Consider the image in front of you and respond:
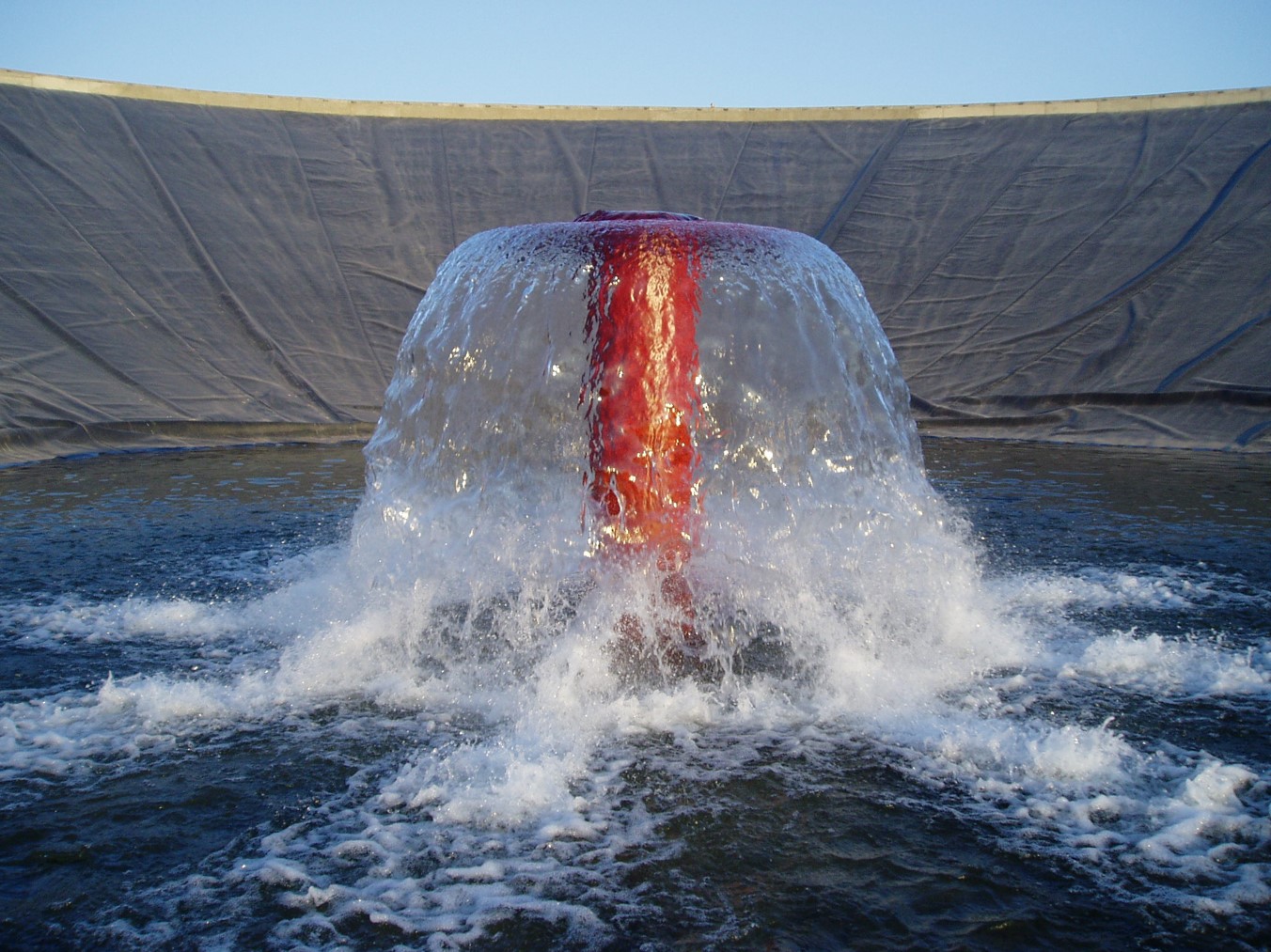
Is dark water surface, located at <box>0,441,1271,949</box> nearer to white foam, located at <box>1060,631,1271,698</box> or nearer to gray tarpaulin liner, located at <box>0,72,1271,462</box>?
white foam, located at <box>1060,631,1271,698</box>

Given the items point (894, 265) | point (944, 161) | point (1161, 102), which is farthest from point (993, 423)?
point (1161, 102)

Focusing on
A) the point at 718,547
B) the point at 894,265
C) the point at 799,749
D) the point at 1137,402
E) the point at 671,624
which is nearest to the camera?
the point at 799,749

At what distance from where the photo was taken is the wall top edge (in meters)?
12.5

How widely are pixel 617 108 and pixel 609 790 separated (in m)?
13.1

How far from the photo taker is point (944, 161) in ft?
42.1

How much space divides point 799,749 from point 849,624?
101 centimetres

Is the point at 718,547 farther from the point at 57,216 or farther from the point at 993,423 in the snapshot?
the point at 57,216

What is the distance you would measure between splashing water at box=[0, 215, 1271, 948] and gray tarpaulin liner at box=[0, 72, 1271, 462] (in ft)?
18.0

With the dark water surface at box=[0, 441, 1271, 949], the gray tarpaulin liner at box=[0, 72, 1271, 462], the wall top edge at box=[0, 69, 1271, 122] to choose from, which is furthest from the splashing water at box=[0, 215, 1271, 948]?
the wall top edge at box=[0, 69, 1271, 122]

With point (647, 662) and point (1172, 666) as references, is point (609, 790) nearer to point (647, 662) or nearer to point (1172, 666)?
point (647, 662)

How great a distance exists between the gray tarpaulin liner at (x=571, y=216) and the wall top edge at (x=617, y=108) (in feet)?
0.15

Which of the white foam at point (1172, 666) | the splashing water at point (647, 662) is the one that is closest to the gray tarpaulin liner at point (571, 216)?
the splashing water at point (647, 662)

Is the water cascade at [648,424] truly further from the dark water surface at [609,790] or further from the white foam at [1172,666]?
the white foam at [1172,666]

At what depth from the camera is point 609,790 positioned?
2.41 metres
